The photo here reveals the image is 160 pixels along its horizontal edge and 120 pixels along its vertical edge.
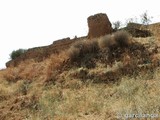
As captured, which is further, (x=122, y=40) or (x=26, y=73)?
(x=26, y=73)

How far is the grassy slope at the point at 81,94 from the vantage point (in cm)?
745

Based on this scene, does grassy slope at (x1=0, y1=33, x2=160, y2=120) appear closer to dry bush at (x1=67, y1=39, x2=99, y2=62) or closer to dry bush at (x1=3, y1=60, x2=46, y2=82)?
dry bush at (x1=3, y1=60, x2=46, y2=82)

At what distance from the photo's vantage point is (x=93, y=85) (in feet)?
37.1

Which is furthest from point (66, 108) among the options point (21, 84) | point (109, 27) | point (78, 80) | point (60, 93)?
point (109, 27)

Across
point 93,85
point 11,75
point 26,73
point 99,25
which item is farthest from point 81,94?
point 99,25

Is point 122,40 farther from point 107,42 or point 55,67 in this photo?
point 55,67

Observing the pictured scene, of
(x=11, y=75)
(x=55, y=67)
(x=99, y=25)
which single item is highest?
(x=99, y=25)

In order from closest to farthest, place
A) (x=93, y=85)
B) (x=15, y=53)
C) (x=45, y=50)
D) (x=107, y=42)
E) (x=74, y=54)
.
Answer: (x=93, y=85), (x=107, y=42), (x=74, y=54), (x=45, y=50), (x=15, y=53)

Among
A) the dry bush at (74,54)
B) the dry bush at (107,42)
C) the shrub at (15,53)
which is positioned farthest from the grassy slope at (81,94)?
the shrub at (15,53)

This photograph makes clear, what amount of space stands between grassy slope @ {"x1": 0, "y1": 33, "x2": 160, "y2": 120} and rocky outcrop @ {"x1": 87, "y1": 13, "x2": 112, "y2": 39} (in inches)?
137

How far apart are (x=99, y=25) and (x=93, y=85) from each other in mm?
7081

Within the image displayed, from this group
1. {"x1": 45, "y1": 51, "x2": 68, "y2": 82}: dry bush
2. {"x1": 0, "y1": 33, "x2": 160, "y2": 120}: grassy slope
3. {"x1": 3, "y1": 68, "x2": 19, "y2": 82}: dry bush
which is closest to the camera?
{"x1": 0, "y1": 33, "x2": 160, "y2": 120}: grassy slope

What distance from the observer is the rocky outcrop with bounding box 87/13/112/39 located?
1792cm

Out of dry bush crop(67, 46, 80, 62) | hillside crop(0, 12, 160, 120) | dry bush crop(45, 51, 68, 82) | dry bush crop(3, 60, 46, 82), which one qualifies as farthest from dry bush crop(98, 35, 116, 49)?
dry bush crop(3, 60, 46, 82)
